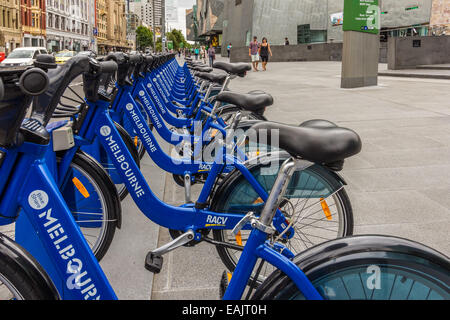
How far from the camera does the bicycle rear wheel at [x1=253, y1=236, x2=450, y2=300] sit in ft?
4.56

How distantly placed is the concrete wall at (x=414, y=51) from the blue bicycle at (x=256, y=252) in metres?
21.0

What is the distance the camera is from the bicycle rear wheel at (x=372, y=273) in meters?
1.39

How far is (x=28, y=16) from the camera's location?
224ft

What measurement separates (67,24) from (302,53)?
64.4m

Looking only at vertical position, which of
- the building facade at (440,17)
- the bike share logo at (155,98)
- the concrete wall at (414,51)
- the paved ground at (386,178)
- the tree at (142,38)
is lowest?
the paved ground at (386,178)

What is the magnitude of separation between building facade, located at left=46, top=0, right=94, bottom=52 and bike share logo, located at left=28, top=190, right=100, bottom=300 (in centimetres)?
7517

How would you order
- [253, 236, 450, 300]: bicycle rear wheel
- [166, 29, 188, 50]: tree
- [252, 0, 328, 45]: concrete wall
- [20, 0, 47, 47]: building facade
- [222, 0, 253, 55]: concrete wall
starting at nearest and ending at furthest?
[253, 236, 450, 300]: bicycle rear wheel < [252, 0, 328, 45]: concrete wall < [222, 0, 253, 55]: concrete wall < [20, 0, 47, 47]: building facade < [166, 29, 188, 50]: tree

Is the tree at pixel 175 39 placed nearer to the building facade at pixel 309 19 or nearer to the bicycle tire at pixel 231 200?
the building facade at pixel 309 19

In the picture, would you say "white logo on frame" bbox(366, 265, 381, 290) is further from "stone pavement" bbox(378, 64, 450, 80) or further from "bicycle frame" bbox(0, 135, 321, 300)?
"stone pavement" bbox(378, 64, 450, 80)

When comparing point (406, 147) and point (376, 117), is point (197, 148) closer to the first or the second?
point (406, 147)

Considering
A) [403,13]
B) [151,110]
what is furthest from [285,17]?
[151,110]

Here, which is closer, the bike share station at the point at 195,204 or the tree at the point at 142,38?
the bike share station at the point at 195,204

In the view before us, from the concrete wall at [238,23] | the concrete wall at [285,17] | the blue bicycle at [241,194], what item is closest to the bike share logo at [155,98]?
the blue bicycle at [241,194]

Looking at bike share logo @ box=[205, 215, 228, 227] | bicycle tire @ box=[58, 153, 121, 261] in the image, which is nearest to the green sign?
bike share logo @ box=[205, 215, 228, 227]
